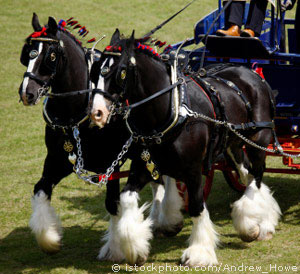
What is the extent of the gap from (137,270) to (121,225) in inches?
18.0

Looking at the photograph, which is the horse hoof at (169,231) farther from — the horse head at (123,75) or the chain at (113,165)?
the horse head at (123,75)

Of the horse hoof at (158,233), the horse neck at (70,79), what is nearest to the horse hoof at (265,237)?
the horse hoof at (158,233)

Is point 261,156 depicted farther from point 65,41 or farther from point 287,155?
point 65,41

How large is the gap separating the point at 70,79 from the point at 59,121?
0.39 meters

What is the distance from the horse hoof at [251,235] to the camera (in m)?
5.31

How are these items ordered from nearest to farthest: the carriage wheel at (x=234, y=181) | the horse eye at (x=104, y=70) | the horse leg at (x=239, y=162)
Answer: the horse eye at (x=104, y=70), the horse leg at (x=239, y=162), the carriage wheel at (x=234, y=181)

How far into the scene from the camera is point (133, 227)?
4539 mm

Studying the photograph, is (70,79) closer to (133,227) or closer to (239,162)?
(133,227)

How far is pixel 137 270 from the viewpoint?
4688mm

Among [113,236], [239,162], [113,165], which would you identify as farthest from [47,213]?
[239,162]

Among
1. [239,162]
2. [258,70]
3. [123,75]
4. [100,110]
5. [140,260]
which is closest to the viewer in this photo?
[100,110]

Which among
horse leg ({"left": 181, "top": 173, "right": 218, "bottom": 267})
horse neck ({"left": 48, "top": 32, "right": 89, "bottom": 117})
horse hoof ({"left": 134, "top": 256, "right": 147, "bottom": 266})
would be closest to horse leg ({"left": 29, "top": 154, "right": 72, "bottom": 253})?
horse neck ({"left": 48, "top": 32, "right": 89, "bottom": 117})

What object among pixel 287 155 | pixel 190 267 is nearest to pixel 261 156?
pixel 287 155

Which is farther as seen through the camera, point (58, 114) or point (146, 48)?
point (58, 114)
